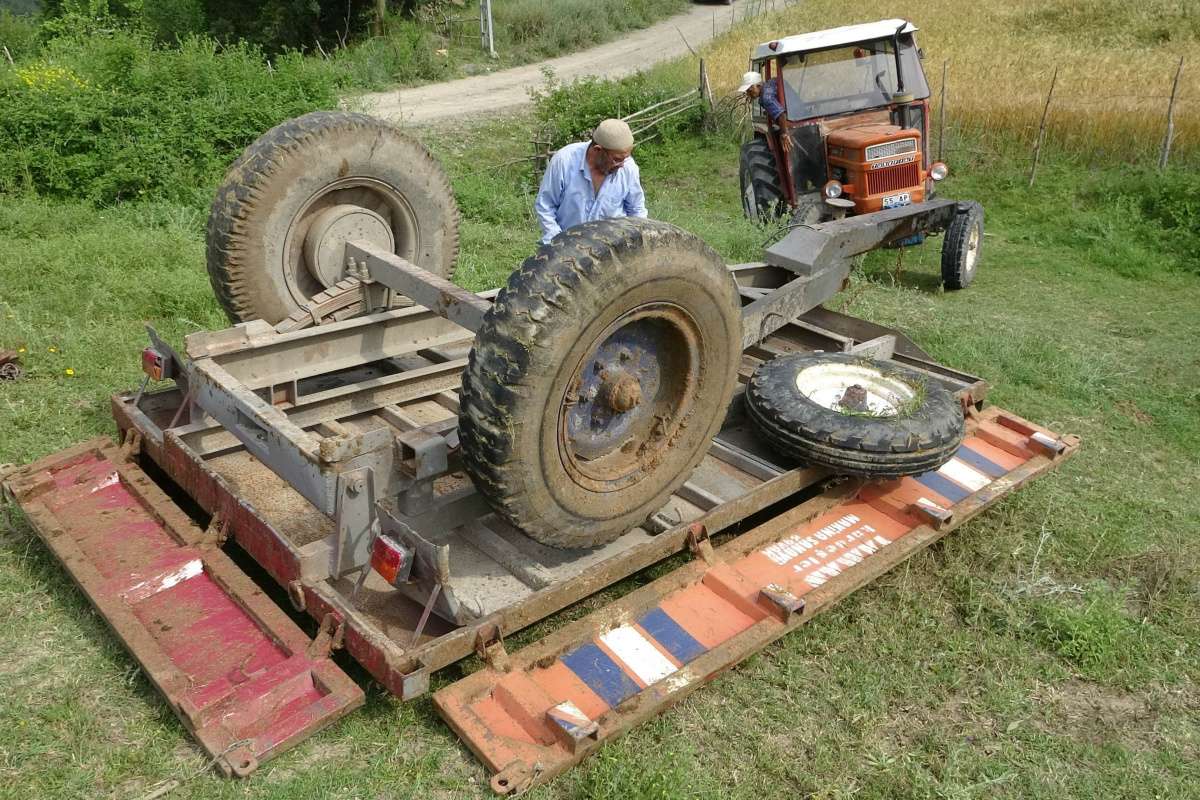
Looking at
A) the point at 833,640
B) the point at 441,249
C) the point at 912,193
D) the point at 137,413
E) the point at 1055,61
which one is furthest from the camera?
the point at 1055,61

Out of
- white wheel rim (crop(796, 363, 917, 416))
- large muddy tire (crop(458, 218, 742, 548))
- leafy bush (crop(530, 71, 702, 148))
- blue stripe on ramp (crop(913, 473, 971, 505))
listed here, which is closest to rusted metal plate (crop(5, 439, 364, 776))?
large muddy tire (crop(458, 218, 742, 548))

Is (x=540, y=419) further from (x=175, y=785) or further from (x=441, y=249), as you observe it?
(x=441, y=249)

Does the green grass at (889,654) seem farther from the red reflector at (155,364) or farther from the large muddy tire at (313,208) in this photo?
the large muddy tire at (313,208)

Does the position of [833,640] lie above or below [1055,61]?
below

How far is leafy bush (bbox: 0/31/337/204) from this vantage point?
373 inches

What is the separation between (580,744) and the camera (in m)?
2.98

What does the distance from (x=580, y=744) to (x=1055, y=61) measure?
1602 centimetres

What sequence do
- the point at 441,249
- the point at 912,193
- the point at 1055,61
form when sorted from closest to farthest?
1. the point at 441,249
2. the point at 912,193
3. the point at 1055,61

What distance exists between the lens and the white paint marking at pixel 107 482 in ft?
13.5

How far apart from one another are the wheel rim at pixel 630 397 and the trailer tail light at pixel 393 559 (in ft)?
2.09

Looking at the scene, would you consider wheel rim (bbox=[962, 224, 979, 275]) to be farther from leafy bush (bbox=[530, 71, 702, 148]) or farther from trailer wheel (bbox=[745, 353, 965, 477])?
leafy bush (bbox=[530, 71, 702, 148])

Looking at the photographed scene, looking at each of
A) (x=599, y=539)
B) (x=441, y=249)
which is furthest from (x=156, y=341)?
(x=599, y=539)

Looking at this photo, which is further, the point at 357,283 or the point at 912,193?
the point at 912,193

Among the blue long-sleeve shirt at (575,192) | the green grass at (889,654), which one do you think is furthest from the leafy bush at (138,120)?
the blue long-sleeve shirt at (575,192)
